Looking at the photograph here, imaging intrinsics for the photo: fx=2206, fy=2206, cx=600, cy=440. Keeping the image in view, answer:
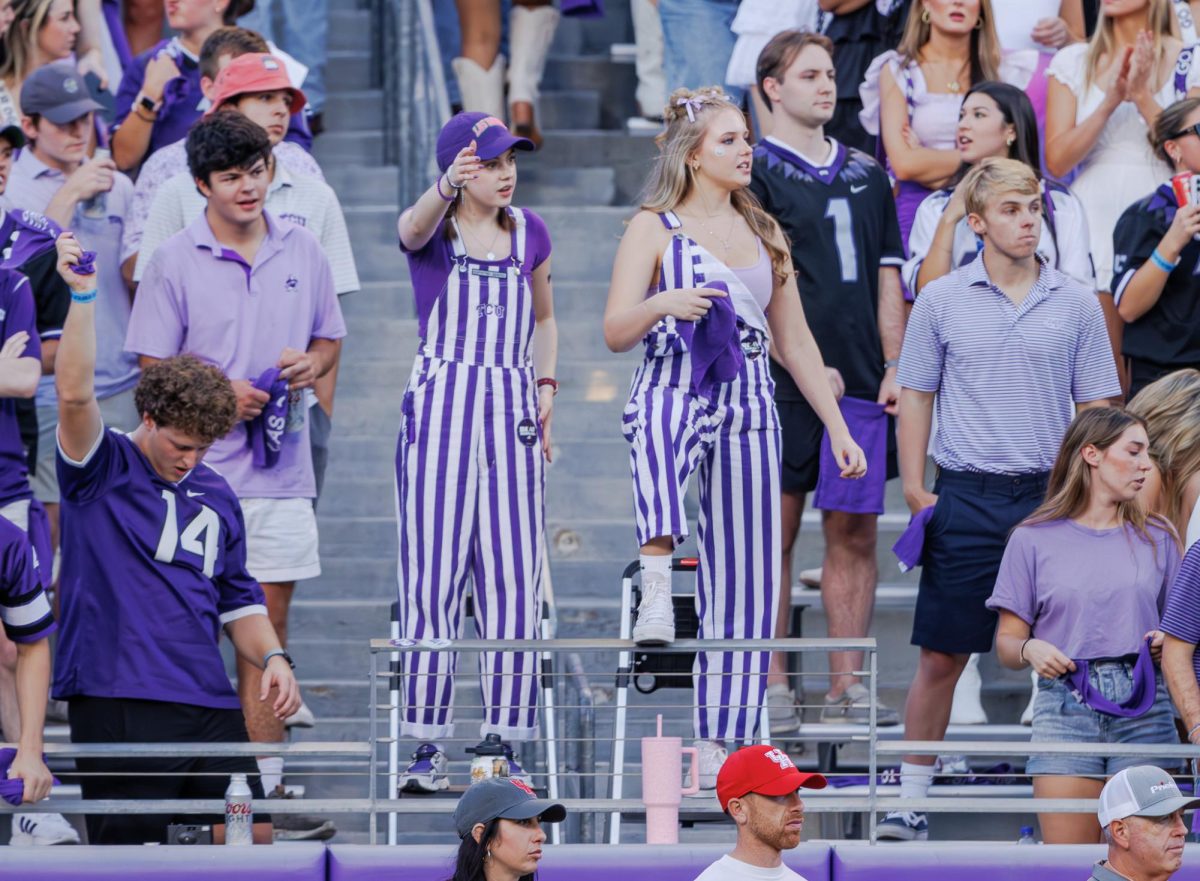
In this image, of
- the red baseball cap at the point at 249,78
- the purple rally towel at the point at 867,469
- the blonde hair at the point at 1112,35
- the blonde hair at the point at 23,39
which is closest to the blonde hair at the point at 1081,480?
the purple rally towel at the point at 867,469

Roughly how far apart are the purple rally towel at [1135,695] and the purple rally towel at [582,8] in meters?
5.25

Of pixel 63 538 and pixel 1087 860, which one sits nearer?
pixel 1087 860

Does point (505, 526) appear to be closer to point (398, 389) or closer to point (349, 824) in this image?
point (349, 824)

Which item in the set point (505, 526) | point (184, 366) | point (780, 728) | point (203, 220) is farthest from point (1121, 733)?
point (203, 220)

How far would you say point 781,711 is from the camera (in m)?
7.66

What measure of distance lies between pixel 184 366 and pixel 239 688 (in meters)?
1.31

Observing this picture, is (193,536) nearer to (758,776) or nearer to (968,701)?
(758,776)

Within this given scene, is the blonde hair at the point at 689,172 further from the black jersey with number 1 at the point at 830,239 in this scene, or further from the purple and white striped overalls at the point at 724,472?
the black jersey with number 1 at the point at 830,239

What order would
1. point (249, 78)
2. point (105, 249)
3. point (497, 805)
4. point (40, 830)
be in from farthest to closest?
point (105, 249) < point (249, 78) < point (40, 830) < point (497, 805)

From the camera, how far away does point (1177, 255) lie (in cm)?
821

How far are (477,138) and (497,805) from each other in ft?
8.31

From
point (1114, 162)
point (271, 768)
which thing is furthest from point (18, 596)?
point (1114, 162)

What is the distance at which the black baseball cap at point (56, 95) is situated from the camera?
339 inches

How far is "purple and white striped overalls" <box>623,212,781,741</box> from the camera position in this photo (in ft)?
22.6
